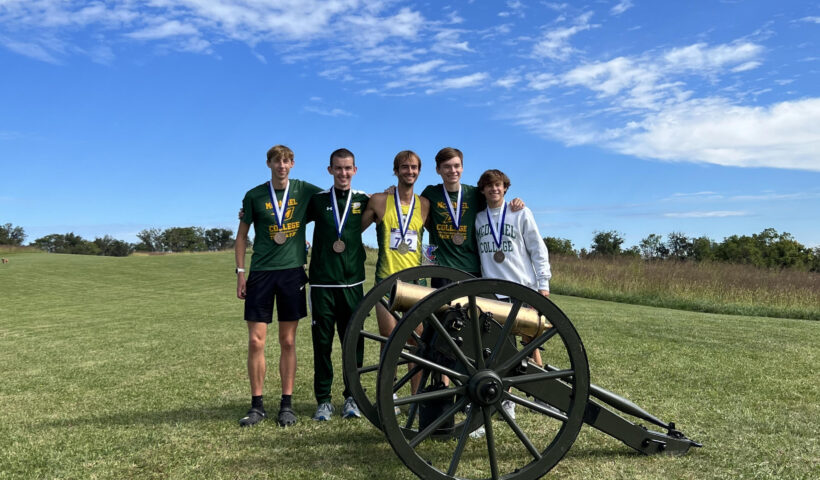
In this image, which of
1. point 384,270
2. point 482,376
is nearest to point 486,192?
point 384,270

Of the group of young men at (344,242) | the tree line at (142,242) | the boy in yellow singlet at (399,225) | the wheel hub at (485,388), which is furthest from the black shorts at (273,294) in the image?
the tree line at (142,242)

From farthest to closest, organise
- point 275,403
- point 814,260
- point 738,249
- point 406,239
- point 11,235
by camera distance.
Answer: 1. point 11,235
2. point 738,249
3. point 814,260
4. point 275,403
5. point 406,239

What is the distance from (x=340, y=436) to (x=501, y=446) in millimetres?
1198

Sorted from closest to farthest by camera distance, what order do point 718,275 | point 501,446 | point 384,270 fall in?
point 501,446
point 384,270
point 718,275

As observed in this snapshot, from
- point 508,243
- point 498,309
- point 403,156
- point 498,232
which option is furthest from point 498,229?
point 498,309

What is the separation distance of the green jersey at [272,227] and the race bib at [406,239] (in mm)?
786

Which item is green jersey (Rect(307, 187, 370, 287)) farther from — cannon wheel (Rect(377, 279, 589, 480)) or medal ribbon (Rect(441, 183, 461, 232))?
cannon wheel (Rect(377, 279, 589, 480))

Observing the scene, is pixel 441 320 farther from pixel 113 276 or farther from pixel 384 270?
pixel 113 276

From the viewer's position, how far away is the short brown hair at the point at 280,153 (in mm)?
4480

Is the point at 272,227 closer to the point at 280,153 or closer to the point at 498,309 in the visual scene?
the point at 280,153

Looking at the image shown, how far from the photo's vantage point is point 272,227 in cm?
448

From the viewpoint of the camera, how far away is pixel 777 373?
639cm

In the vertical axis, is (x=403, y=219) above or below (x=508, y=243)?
above

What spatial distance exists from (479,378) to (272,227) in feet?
7.25
